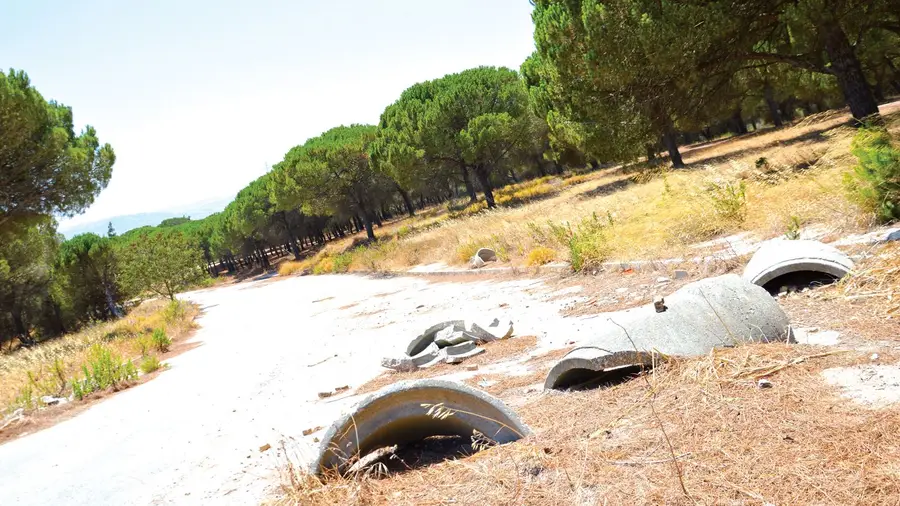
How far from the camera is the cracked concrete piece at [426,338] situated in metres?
7.84

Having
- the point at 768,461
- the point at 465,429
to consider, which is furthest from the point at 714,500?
the point at 465,429

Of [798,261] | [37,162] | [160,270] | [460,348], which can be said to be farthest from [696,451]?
[160,270]

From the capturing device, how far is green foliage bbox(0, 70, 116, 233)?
1817 cm

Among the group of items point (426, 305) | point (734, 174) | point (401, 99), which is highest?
point (401, 99)

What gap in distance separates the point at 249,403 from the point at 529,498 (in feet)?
19.1

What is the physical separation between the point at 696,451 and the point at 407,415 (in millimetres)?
1852

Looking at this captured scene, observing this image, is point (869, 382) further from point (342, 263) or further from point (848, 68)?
point (342, 263)

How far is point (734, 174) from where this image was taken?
10.7 metres

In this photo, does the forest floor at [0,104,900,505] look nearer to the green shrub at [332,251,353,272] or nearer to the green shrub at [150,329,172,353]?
the green shrub at [150,329,172,353]

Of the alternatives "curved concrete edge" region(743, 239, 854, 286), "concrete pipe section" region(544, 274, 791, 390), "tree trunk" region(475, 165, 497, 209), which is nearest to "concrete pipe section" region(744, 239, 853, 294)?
"curved concrete edge" region(743, 239, 854, 286)

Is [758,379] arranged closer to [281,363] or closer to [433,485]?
[433,485]

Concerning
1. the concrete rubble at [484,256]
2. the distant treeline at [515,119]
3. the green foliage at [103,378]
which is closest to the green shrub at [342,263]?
the distant treeline at [515,119]

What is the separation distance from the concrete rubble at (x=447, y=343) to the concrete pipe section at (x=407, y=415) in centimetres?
322

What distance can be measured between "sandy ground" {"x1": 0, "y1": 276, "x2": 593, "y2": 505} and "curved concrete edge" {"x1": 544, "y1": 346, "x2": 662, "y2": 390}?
0.49 m
